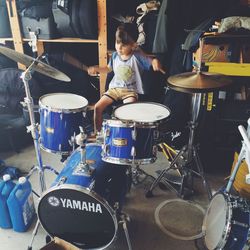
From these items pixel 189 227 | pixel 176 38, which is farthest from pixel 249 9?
pixel 189 227

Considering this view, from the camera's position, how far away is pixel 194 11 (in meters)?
2.18

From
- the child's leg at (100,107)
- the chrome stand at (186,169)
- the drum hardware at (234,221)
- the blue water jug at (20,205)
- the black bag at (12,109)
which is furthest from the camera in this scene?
the black bag at (12,109)

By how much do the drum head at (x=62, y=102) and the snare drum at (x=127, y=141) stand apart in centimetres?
32

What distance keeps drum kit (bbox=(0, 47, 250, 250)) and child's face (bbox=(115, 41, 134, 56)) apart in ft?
2.30

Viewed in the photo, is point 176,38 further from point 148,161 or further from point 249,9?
point 148,161

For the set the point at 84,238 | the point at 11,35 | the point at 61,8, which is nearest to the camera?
the point at 84,238

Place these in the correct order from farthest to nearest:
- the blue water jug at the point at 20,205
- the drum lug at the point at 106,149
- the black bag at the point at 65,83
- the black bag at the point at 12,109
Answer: the black bag at the point at 65,83 → the black bag at the point at 12,109 → the blue water jug at the point at 20,205 → the drum lug at the point at 106,149

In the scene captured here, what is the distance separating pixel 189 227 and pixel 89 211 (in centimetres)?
74

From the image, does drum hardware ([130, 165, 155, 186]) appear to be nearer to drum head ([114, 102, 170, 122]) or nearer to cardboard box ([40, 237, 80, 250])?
drum head ([114, 102, 170, 122])

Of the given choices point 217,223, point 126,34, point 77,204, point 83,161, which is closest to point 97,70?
point 126,34

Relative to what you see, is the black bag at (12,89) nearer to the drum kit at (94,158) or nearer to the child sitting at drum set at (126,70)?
the child sitting at drum set at (126,70)

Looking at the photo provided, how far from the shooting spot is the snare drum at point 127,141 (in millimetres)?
1463

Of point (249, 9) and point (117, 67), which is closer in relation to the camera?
point (249, 9)

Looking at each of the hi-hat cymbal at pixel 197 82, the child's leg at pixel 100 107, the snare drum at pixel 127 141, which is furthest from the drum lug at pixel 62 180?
the child's leg at pixel 100 107
